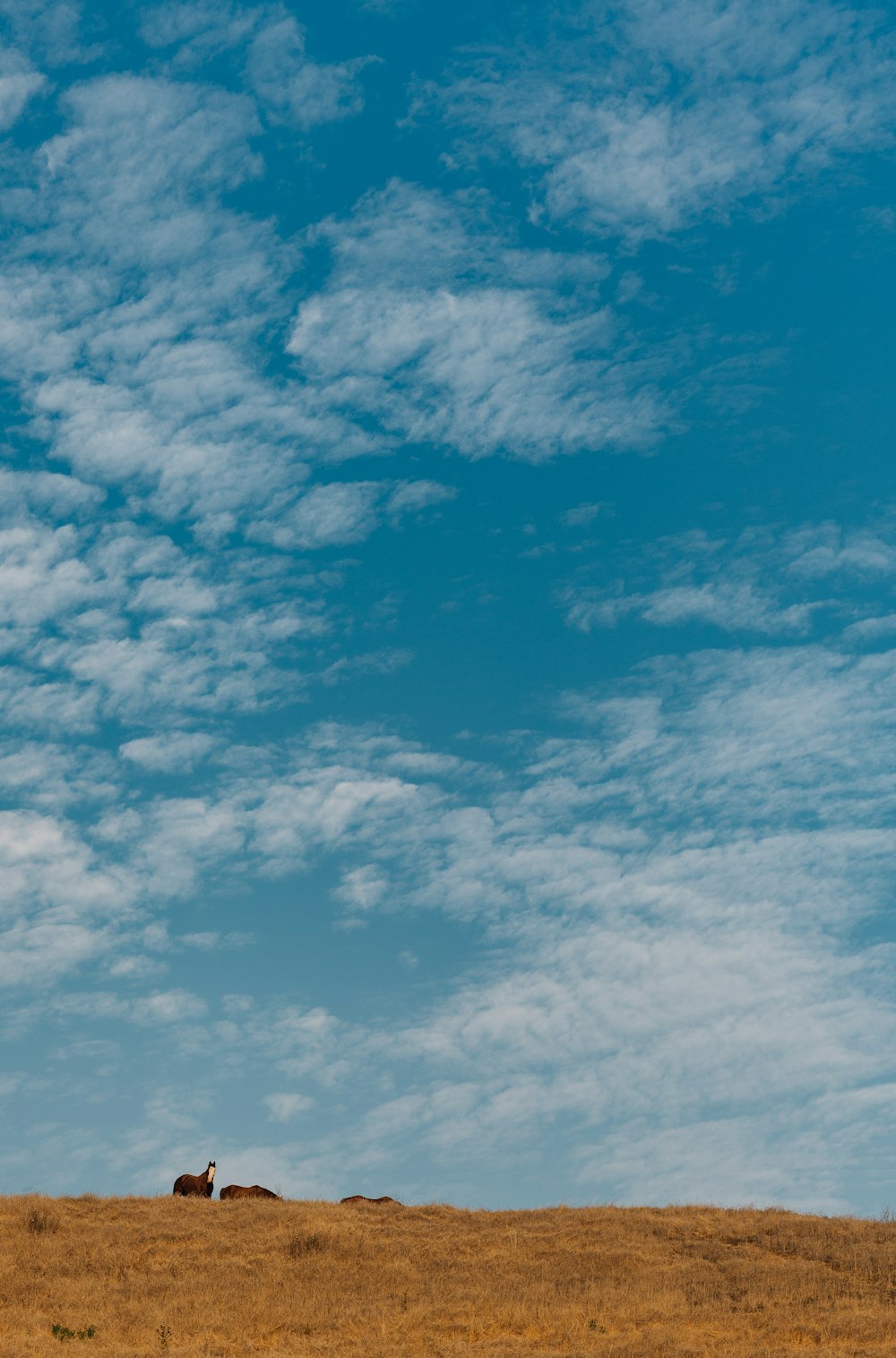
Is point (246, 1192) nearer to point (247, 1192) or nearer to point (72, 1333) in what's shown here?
point (247, 1192)

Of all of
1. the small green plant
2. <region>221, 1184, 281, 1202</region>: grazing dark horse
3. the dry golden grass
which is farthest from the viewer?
<region>221, 1184, 281, 1202</region>: grazing dark horse

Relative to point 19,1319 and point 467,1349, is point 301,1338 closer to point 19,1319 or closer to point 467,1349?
point 467,1349

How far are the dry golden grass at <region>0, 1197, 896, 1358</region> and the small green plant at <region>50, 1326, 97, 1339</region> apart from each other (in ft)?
0.43

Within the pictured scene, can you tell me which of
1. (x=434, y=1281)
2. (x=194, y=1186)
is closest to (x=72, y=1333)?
(x=434, y=1281)

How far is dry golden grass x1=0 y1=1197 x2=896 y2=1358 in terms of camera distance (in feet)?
66.2

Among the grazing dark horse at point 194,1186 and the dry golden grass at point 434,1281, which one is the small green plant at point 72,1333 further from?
the grazing dark horse at point 194,1186

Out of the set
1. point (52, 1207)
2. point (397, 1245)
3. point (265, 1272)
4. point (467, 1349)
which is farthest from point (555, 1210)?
point (52, 1207)

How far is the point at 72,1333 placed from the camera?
21.0m

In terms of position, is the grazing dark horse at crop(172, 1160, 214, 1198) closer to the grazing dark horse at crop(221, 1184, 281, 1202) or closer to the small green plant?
the grazing dark horse at crop(221, 1184, 281, 1202)

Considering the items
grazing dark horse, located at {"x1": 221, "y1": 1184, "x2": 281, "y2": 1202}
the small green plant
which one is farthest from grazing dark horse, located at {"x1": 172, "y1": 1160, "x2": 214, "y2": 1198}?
the small green plant

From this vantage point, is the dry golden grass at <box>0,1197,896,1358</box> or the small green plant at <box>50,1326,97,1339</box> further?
the small green plant at <box>50,1326,97,1339</box>

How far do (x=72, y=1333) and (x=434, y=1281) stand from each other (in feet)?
22.5

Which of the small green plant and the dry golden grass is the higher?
the dry golden grass

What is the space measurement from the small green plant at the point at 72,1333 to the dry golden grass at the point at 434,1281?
132 millimetres
